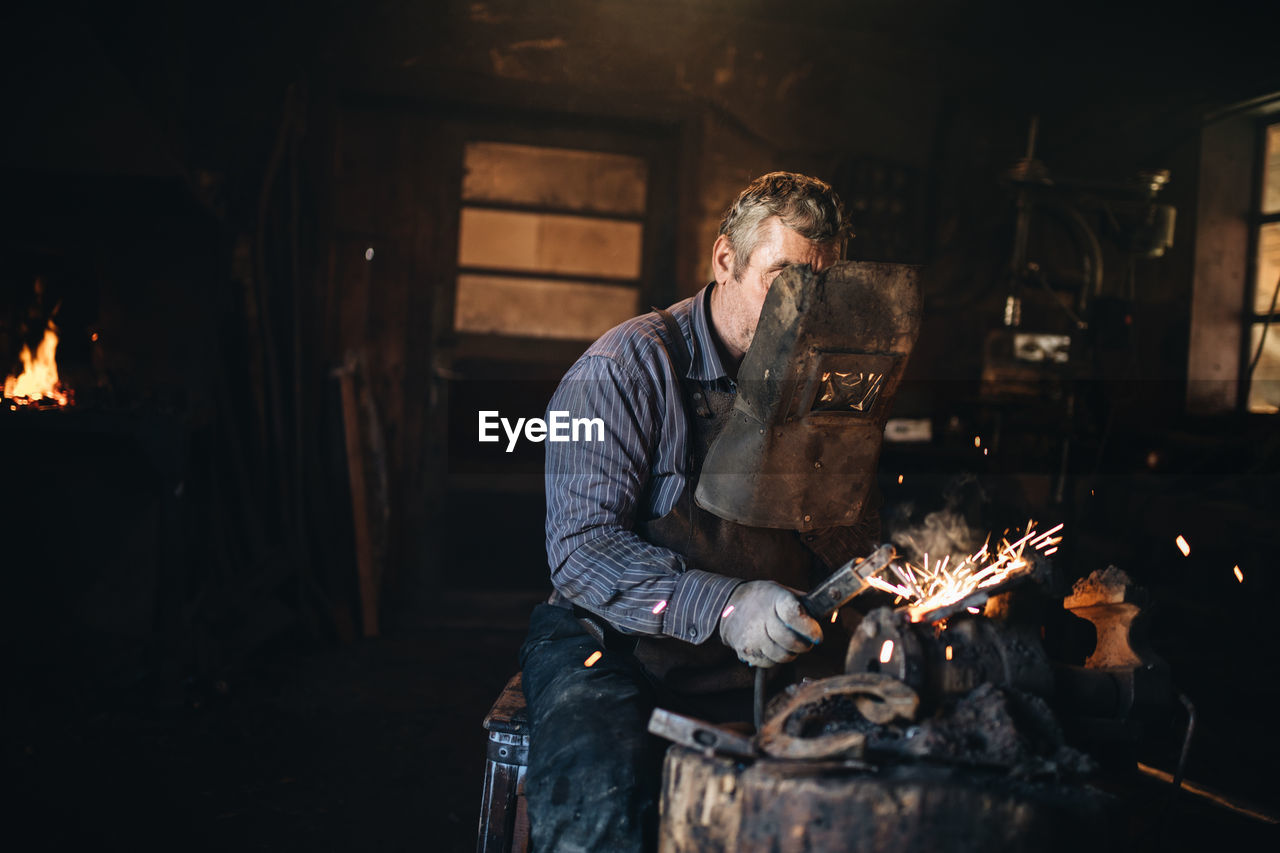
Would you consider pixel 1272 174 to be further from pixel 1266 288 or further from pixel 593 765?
pixel 593 765

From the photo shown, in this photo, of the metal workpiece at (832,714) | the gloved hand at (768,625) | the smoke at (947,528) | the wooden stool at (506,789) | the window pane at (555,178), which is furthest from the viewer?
the window pane at (555,178)

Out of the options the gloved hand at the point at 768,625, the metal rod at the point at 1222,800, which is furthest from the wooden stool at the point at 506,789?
the metal rod at the point at 1222,800

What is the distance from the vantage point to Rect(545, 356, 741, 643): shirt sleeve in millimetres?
1754

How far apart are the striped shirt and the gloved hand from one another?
0.09 meters

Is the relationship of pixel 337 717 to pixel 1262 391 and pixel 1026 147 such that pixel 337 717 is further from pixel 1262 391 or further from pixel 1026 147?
pixel 1262 391

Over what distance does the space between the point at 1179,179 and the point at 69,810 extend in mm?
6027

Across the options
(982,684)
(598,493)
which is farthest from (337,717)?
(982,684)

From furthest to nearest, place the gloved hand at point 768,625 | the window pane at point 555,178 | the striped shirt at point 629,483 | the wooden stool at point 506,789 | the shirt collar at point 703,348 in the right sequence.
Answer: the window pane at point 555,178 < the shirt collar at point 703,348 < the wooden stool at point 506,789 < the striped shirt at point 629,483 < the gloved hand at point 768,625

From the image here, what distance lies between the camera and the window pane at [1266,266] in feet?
16.2

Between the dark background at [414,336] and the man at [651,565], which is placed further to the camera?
the dark background at [414,336]

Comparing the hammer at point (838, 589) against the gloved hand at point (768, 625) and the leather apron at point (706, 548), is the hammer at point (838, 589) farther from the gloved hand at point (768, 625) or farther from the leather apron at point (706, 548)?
the leather apron at point (706, 548)

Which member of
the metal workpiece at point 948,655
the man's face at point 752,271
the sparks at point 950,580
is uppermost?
the man's face at point 752,271

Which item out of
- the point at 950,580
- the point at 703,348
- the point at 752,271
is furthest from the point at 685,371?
the point at 950,580

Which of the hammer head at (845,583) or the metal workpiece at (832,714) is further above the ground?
the hammer head at (845,583)
